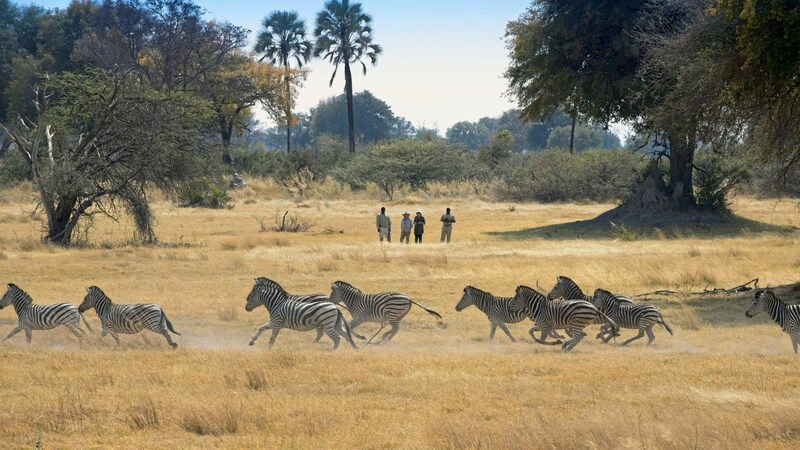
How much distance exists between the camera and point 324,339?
53.5 ft

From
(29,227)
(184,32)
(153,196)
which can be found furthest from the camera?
(184,32)

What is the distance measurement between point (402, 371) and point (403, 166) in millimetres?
50860

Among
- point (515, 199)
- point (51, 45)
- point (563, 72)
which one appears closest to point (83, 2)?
point (51, 45)

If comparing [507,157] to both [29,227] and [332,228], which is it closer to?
[332,228]

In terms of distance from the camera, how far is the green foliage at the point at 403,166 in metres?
62.2

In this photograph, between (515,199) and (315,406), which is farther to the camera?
(515,199)

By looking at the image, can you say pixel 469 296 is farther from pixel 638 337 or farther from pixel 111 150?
pixel 111 150

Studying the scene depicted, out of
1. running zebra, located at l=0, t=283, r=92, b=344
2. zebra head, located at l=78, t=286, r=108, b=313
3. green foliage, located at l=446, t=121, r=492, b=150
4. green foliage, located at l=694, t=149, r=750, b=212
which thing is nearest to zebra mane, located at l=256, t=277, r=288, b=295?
zebra head, located at l=78, t=286, r=108, b=313

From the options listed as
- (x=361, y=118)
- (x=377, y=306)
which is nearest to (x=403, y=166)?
(x=377, y=306)

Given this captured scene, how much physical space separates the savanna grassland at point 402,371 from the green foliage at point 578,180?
31.0 m

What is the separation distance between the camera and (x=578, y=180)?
57.7 meters

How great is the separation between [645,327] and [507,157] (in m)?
60.7

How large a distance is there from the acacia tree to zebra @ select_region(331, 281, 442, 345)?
16.3 metres

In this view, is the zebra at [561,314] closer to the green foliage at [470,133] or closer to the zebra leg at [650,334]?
the zebra leg at [650,334]
